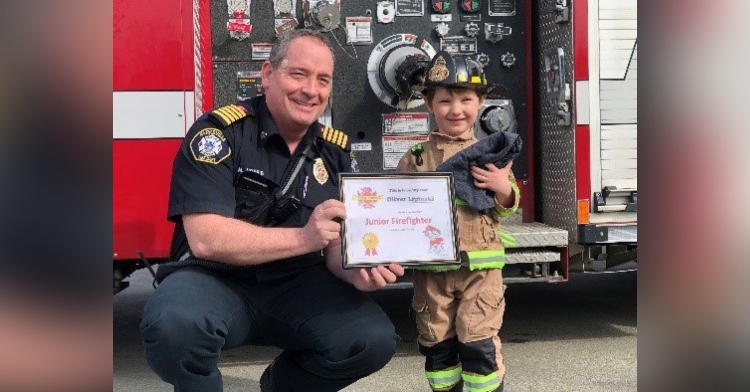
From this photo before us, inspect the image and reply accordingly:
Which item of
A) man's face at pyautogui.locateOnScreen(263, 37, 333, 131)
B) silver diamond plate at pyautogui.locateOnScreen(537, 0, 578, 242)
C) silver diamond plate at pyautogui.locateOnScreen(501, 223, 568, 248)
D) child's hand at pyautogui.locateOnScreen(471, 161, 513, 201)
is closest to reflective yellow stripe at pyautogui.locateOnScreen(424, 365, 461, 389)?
child's hand at pyautogui.locateOnScreen(471, 161, 513, 201)

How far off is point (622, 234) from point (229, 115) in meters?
2.49

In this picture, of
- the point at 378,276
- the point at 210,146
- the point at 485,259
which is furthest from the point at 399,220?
the point at 210,146

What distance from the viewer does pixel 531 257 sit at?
4.54m

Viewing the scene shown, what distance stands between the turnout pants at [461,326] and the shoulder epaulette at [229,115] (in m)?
0.99

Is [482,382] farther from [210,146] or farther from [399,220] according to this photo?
[210,146]

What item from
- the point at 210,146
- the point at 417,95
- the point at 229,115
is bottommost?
the point at 210,146

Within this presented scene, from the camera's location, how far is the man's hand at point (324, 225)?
9.32 ft

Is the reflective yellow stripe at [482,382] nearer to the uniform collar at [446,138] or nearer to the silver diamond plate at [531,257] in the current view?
the uniform collar at [446,138]

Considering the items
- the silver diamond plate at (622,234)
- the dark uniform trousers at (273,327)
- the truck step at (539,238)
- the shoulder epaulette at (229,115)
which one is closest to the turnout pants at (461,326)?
the dark uniform trousers at (273,327)

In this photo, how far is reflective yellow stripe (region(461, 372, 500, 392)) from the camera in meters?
3.30
